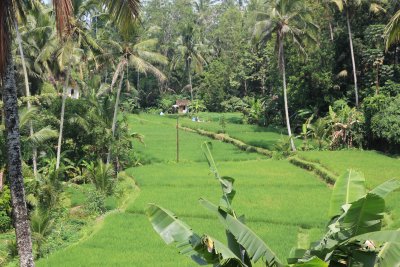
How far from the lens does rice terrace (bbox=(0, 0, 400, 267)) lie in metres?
4.66

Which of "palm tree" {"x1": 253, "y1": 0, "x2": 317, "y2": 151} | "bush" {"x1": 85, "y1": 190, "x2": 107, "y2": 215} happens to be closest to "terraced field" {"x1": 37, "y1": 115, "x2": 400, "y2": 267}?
"bush" {"x1": 85, "y1": 190, "x2": 107, "y2": 215}

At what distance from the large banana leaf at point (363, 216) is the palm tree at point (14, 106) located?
3.85m

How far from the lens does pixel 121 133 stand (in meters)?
19.5

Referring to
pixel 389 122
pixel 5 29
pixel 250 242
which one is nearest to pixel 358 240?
pixel 250 242

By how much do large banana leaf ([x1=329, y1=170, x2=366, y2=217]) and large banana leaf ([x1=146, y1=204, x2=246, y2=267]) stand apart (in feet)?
4.13

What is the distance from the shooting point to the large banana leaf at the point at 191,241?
13.8 feet

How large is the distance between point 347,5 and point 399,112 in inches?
248

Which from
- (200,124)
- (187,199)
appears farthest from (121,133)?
(200,124)

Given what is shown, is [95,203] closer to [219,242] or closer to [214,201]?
[214,201]

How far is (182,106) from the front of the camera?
42094 millimetres

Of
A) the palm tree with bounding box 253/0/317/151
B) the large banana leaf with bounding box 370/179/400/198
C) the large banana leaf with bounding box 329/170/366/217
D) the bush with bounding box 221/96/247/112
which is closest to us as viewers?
the large banana leaf with bounding box 370/179/400/198

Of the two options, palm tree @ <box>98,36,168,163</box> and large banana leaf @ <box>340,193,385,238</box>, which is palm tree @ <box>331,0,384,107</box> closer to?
palm tree @ <box>98,36,168,163</box>

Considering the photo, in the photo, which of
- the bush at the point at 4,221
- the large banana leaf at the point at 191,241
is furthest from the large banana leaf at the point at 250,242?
the bush at the point at 4,221

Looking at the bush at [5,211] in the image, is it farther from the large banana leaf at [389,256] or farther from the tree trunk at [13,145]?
the large banana leaf at [389,256]
